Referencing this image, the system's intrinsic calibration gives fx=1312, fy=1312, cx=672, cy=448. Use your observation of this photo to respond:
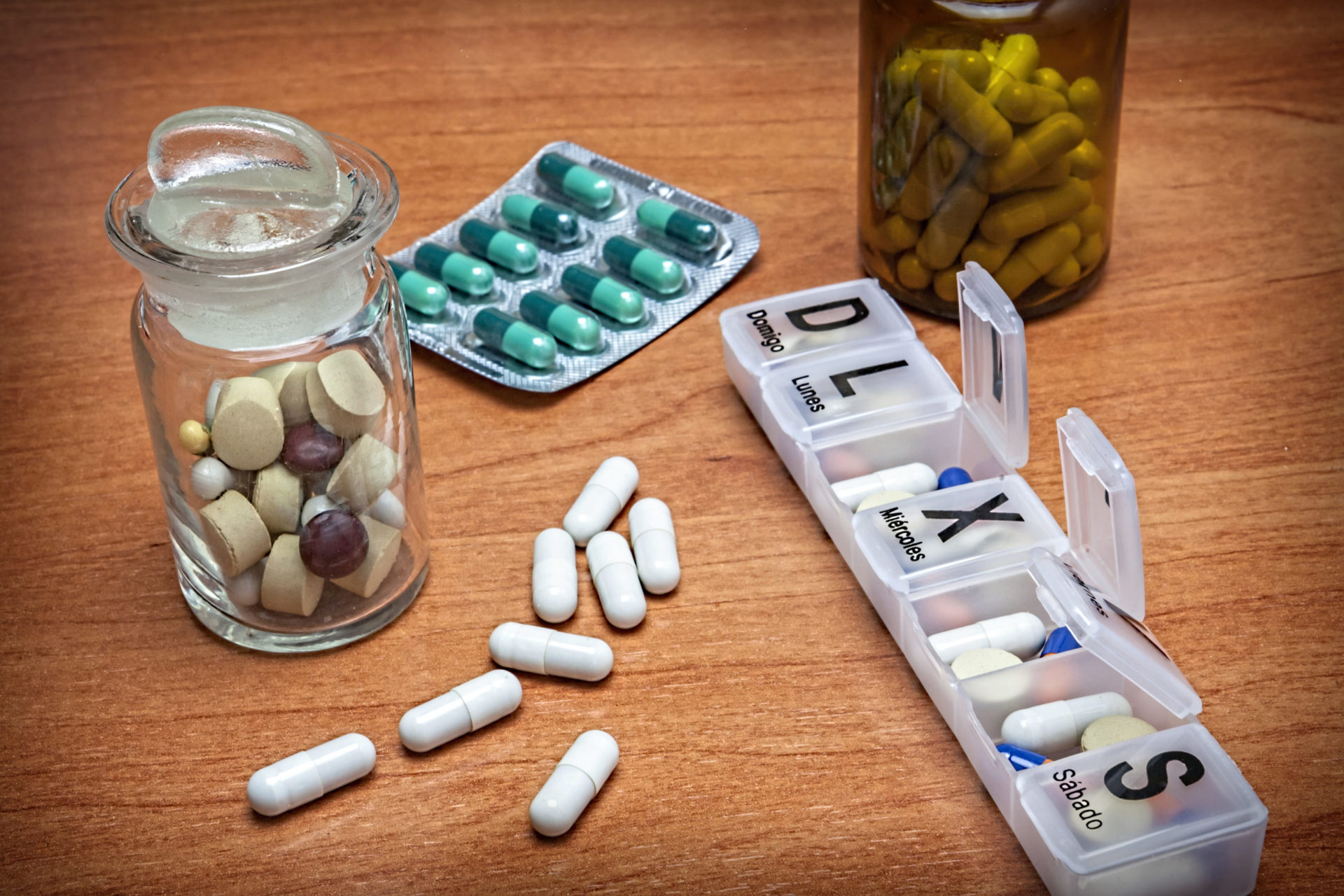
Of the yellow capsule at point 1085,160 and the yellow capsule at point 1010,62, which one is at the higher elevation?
the yellow capsule at point 1010,62

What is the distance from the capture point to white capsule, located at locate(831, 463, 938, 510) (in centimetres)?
88

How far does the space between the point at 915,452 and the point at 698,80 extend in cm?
61

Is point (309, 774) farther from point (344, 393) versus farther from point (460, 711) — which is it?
point (344, 393)

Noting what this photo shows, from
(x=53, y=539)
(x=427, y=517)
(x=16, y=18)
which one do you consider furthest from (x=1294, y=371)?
(x=16, y=18)

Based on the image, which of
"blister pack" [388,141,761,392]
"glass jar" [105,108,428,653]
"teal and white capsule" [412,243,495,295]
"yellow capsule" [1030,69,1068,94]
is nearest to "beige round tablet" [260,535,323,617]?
"glass jar" [105,108,428,653]

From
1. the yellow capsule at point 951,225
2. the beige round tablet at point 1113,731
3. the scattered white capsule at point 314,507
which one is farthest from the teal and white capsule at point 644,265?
the beige round tablet at point 1113,731

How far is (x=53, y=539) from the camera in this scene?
90 centimetres

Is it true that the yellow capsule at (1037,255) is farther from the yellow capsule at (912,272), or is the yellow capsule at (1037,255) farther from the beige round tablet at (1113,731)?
the beige round tablet at (1113,731)

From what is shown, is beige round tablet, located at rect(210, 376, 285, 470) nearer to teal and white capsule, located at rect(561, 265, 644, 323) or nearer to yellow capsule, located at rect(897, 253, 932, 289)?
teal and white capsule, located at rect(561, 265, 644, 323)

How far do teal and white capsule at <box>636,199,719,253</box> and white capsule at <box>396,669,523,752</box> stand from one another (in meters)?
0.49

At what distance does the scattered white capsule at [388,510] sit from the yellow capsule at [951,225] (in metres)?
0.45

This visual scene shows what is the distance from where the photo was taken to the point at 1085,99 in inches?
37.0

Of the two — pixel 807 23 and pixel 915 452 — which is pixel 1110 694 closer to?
pixel 915 452

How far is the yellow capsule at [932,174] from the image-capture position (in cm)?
94
